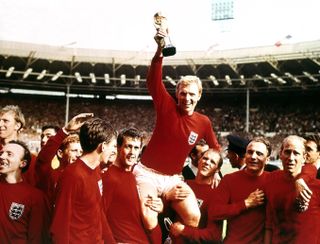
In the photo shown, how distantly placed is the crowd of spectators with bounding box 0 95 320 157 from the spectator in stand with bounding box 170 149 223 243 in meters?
21.1

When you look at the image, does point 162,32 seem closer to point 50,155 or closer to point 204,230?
point 50,155

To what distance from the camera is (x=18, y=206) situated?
10.0ft

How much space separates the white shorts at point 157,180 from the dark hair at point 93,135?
0.71 m

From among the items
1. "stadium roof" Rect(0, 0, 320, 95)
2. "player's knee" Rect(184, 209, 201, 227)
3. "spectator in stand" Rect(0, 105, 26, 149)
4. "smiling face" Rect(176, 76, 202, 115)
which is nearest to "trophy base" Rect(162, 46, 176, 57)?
"smiling face" Rect(176, 76, 202, 115)

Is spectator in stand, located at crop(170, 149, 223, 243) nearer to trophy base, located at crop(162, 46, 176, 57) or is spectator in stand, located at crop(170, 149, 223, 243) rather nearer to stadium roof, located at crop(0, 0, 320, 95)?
trophy base, located at crop(162, 46, 176, 57)

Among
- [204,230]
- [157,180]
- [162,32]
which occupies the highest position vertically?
[162,32]

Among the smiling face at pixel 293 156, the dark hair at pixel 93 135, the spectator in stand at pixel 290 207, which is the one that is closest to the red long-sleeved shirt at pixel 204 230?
the spectator in stand at pixel 290 207

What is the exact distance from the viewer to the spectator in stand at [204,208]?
3.51m

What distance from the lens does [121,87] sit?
28.7 meters

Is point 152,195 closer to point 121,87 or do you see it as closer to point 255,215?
point 255,215

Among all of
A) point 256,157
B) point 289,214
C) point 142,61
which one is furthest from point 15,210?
point 142,61

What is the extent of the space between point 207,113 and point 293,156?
84.0ft

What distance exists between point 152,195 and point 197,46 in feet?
72.8

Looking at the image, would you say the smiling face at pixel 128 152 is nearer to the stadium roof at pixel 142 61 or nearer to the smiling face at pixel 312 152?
the smiling face at pixel 312 152
